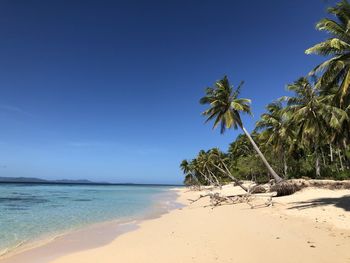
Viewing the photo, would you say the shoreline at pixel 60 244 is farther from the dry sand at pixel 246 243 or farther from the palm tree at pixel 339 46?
the palm tree at pixel 339 46

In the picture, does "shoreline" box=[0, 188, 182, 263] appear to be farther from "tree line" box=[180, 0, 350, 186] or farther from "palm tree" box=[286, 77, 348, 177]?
"palm tree" box=[286, 77, 348, 177]

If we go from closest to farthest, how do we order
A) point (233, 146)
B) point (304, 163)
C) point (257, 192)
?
point (257, 192)
point (304, 163)
point (233, 146)

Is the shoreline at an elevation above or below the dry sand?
below

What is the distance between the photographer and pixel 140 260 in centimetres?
768

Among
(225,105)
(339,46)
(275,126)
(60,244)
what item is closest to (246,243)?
(60,244)

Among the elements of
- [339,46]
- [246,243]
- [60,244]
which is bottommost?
[60,244]

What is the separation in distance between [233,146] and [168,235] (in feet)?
220

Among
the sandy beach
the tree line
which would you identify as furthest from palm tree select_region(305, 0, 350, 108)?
the sandy beach

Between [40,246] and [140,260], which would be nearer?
[140,260]

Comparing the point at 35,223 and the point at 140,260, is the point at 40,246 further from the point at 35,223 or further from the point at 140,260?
the point at 35,223

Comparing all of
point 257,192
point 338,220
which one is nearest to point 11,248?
point 338,220

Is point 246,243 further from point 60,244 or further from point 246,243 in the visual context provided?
point 60,244

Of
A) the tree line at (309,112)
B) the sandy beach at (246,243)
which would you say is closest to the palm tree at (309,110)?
the tree line at (309,112)

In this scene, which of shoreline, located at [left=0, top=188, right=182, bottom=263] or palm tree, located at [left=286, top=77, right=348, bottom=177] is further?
palm tree, located at [left=286, top=77, right=348, bottom=177]
